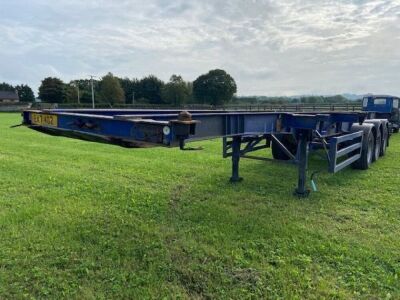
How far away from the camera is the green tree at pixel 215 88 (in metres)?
77.8

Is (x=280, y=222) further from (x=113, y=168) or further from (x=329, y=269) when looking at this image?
(x=113, y=168)

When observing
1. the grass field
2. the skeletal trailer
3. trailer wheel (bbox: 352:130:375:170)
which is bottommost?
the grass field

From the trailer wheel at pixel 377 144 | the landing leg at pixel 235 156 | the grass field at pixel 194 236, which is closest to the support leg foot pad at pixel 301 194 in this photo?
the grass field at pixel 194 236

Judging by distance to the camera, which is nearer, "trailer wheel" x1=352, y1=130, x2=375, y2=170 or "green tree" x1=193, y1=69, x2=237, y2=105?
"trailer wheel" x1=352, y1=130, x2=375, y2=170

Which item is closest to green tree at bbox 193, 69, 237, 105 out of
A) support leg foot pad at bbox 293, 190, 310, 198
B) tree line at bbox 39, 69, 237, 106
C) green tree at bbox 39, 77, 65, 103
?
tree line at bbox 39, 69, 237, 106

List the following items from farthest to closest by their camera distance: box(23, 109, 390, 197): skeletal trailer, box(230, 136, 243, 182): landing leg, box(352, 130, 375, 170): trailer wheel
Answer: box(352, 130, 375, 170): trailer wheel → box(230, 136, 243, 182): landing leg → box(23, 109, 390, 197): skeletal trailer

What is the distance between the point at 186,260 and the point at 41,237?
68.4 inches

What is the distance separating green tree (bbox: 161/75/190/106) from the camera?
7181cm

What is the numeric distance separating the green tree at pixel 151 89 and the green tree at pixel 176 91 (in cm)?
714

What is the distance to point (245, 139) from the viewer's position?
22.0 ft

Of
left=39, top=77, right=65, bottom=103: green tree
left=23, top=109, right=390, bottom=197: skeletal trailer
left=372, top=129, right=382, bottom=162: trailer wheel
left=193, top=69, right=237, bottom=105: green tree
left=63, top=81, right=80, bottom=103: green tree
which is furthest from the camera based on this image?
left=193, top=69, right=237, bottom=105: green tree

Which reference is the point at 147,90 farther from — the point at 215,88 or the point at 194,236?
the point at 194,236

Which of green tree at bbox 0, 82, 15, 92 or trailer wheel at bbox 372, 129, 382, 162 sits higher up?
green tree at bbox 0, 82, 15, 92

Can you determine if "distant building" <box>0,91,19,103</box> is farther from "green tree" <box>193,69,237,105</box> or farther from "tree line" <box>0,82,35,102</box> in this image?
"green tree" <box>193,69,237,105</box>
